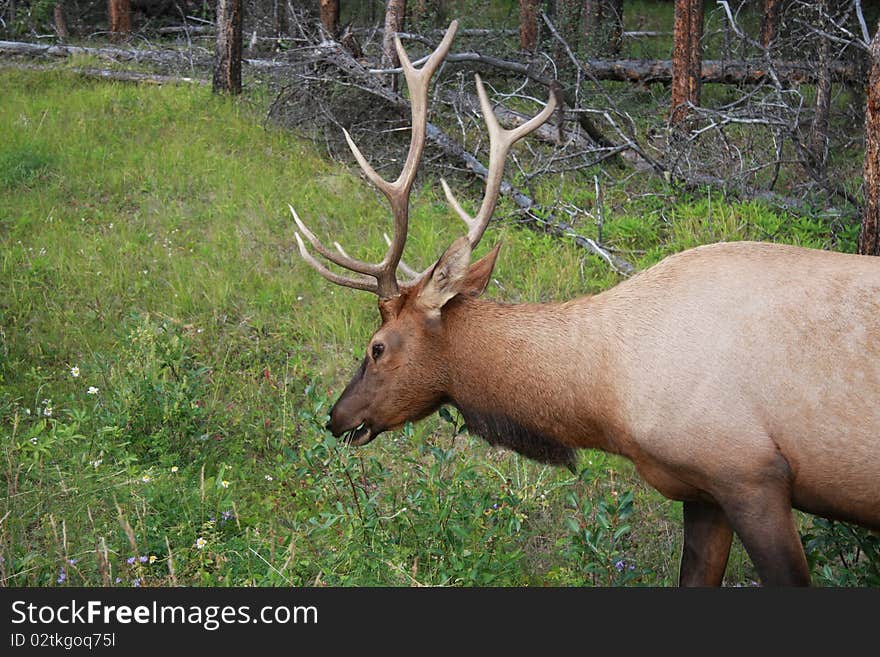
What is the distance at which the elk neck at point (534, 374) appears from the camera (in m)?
3.75

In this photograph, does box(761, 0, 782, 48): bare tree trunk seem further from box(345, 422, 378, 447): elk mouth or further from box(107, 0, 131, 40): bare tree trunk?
box(345, 422, 378, 447): elk mouth

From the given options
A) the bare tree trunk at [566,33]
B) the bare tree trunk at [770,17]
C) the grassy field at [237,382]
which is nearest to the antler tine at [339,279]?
the grassy field at [237,382]

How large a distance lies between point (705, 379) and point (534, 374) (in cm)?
70

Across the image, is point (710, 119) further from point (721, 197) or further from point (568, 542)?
point (568, 542)

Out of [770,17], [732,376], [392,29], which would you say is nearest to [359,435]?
[732,376]

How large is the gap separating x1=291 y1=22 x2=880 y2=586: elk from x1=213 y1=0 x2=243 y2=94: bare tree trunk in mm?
6719

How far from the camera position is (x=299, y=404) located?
571 centimetres

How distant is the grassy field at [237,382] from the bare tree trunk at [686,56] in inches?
51.7

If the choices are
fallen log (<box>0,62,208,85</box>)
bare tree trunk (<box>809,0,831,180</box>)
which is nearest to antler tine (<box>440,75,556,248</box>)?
bare tree trunk (<box>809,0,831,180</box>)

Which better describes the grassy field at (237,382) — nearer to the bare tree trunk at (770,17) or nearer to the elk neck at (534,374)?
the elk neck at (534,374)

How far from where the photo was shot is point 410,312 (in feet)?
13.5

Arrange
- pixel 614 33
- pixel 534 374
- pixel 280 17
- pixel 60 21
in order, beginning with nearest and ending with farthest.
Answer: pixel 534 374
pixel 614 33
pixel 280 17
pixel 60 21

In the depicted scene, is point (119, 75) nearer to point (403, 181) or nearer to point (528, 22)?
point (528, 22)

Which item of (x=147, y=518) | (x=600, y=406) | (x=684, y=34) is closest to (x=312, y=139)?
(x=684, y=34)
